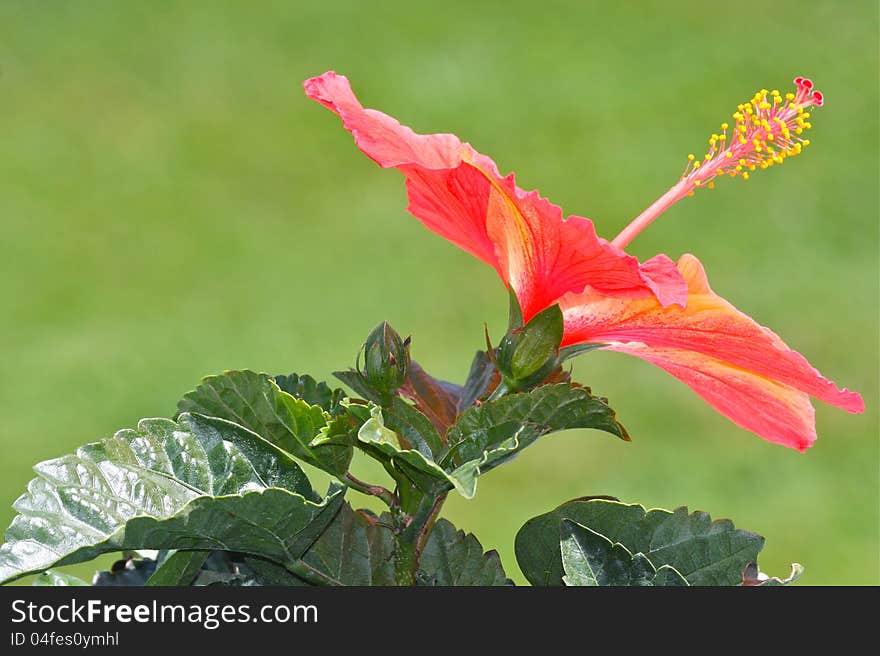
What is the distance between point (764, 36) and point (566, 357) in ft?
13.8

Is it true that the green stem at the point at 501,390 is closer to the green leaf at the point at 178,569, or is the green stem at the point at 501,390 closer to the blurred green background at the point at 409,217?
the green leaf at the point at 178,569

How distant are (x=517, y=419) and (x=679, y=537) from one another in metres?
0.13

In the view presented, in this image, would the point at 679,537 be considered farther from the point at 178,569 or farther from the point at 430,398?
the point at 178,569

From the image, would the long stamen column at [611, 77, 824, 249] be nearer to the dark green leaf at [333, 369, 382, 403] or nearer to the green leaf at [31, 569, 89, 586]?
the dark green leaf at [333, 369, 382, 403]

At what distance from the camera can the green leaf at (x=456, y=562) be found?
0.76 m

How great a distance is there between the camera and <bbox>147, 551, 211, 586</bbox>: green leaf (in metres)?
0.72

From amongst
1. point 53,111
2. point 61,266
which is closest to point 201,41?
point 53,111

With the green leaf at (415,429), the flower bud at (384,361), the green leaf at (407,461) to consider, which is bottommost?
the green leaf at (407,461)

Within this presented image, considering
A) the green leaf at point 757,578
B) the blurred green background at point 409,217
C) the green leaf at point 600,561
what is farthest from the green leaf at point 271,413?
the blurred green background at point 409,217

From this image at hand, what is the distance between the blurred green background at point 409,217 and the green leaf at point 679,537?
Answer: 6.51 feet

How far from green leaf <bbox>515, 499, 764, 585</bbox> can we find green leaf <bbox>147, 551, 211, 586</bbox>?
21 centimetres

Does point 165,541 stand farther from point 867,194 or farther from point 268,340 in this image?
point 867,194

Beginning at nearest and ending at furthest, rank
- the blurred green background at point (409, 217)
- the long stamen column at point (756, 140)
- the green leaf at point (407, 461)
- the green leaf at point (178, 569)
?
the green leaf at point (407, 461) < the green leaf at point (178, 569) < the long stamen column at point (756, 140) < the blurred green background at point (409, 217)

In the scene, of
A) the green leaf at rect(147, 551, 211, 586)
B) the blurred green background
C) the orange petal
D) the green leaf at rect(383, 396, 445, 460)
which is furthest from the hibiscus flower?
the blurred green background
